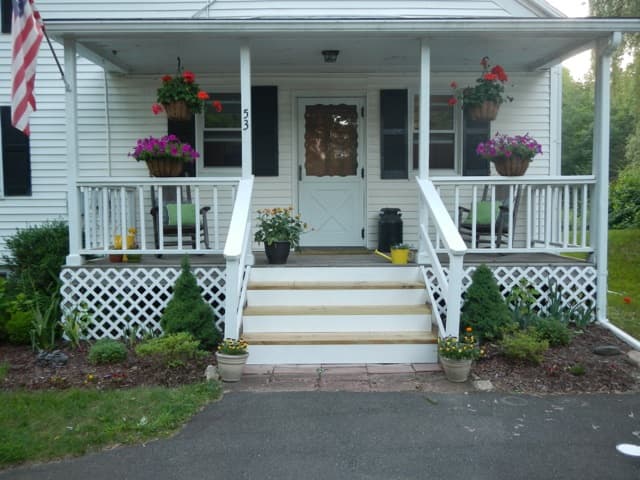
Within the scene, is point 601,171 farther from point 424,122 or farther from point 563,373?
point 563,373

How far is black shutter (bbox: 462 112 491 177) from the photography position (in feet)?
25.6

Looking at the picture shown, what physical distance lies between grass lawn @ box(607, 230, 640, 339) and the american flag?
6.44 meters

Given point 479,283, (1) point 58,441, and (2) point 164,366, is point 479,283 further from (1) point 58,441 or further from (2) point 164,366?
(1) point 58,441

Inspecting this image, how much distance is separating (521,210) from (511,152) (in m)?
1.72

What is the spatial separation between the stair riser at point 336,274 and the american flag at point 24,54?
260 cm

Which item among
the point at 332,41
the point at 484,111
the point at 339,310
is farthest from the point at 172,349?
the point at 484,111

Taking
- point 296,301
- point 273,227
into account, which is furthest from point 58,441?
point 273,227

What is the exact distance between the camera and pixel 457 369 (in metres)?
4.74

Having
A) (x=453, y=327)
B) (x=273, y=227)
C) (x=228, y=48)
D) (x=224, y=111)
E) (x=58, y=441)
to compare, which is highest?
(x=228, y=48)

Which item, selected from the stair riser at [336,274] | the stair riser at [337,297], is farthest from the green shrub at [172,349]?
the stair riser at [336,274]

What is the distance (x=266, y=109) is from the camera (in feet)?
25.6

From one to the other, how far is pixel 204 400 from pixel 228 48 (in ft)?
13.2

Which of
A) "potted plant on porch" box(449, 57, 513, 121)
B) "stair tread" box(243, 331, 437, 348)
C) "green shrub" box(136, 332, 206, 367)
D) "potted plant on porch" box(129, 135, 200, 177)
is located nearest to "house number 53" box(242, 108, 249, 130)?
"potted plant on porch" box(129, 135, 200, 177)

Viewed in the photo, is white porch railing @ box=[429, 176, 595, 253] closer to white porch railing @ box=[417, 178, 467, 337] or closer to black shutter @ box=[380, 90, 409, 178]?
white porch railing @ box=[417, 178, 467, 337]
